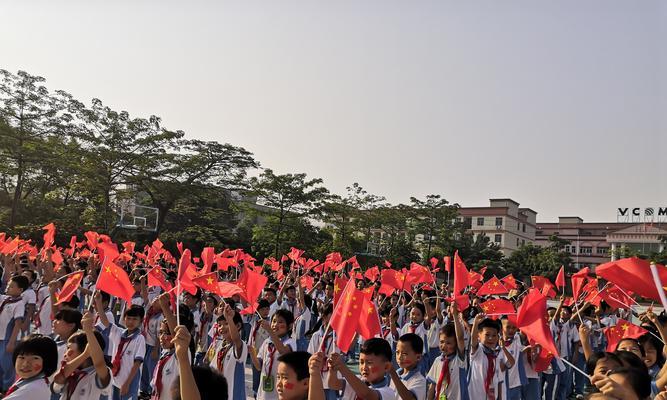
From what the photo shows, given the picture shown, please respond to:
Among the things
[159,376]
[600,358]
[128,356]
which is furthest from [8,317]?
[600,358]

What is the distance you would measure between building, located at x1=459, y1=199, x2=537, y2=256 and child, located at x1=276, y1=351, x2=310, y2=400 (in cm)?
5519

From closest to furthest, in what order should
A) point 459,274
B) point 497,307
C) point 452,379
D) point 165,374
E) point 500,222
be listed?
point 165,374 → point 452,379 → point 459,274 → point 497,307 → point 500,222

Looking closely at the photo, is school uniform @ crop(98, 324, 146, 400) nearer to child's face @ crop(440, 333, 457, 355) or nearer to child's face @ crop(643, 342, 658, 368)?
child's face @ crop(440, 333, 457, 355)

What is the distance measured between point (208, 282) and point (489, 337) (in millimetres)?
2854

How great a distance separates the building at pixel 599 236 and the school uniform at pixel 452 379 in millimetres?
55583

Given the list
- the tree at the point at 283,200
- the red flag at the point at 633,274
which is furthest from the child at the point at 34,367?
the tree at the point at 283,200

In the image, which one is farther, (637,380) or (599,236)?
(599,236)

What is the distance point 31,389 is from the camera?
350 centimetres

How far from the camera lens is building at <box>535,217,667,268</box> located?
59.3m

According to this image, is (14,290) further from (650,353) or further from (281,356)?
(650,353)

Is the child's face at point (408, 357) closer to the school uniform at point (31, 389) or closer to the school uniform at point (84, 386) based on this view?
the school uniform at point (84, 386)

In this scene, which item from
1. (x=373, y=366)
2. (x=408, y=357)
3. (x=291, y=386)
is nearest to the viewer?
(x=291, y=386)

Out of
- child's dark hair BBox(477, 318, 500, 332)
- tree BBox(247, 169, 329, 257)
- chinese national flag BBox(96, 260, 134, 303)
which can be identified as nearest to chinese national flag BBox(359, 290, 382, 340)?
child's dark hair BBox(477, 318, 500, 332)

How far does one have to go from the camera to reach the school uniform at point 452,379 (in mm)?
5094
